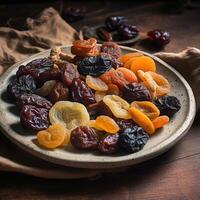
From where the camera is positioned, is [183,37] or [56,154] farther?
[183,37]

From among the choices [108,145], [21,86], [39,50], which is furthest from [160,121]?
[39,50]

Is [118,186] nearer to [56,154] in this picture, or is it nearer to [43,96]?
[56,154]

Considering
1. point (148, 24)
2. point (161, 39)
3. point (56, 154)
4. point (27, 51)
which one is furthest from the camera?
point (148, 24)

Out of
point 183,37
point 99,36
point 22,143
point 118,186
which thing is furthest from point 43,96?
point 183,37

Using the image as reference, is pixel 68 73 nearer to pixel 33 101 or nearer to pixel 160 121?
pixel 33 101

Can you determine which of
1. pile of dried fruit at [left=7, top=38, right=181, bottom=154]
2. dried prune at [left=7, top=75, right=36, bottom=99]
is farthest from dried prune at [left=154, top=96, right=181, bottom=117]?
dried prune at [left=7, top=75, right=36, bottom=99]

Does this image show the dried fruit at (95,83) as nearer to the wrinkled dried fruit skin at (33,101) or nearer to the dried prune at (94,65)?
the dried prune at (94,65)
